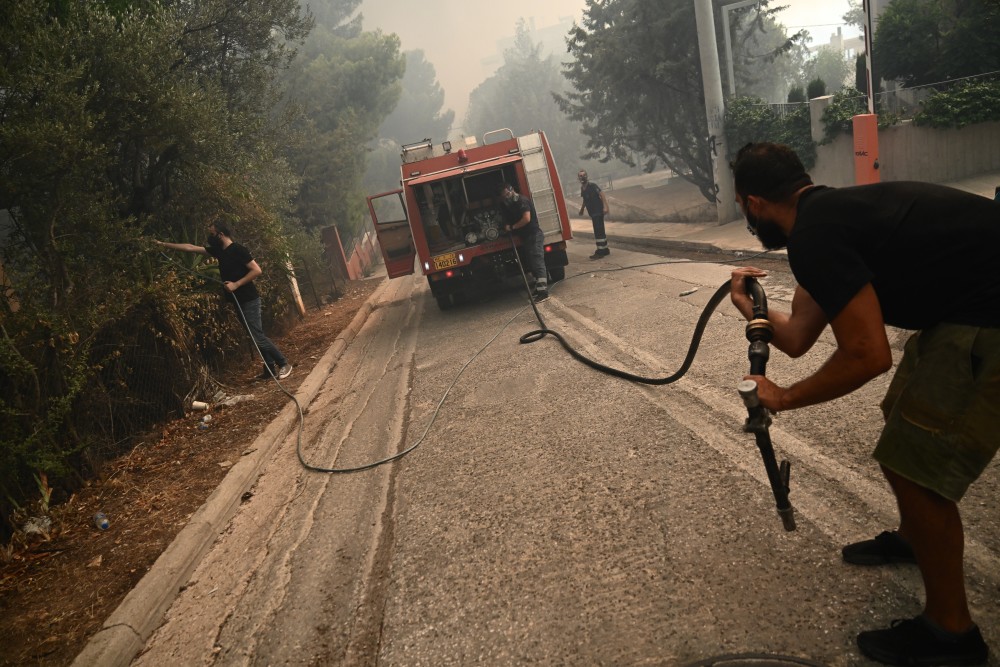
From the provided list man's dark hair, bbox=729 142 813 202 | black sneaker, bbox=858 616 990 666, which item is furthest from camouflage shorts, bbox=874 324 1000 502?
man's dark hair, bbox=729 142 813 202

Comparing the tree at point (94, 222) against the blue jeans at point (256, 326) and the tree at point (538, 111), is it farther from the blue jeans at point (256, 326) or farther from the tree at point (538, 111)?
the tree at point (538, 111)

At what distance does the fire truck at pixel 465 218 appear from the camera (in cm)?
1061

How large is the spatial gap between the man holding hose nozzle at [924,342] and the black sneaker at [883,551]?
1.58ft

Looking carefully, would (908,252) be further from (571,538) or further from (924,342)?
(571,538)

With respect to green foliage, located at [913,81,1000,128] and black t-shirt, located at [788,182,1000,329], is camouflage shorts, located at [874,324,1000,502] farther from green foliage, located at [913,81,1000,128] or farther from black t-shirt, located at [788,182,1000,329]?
green foliage, located at [913,81,1000,128]

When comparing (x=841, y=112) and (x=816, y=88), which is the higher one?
(x=816, y=88)

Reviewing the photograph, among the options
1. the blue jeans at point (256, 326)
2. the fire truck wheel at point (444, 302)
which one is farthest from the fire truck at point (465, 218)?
the blue jeans at point (256, 326)

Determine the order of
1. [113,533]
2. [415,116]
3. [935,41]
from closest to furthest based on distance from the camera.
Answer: [113,533], [935,41], [415,116]

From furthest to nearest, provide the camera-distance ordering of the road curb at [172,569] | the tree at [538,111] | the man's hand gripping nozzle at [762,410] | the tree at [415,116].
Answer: the tree at [415,116]
the tree at [538,111]
the road curb at [172,569]
the man's hand gripping nozzle at [762,410]

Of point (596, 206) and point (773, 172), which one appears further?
point (596, 206)

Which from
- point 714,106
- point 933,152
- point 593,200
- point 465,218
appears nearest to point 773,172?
point 465,218

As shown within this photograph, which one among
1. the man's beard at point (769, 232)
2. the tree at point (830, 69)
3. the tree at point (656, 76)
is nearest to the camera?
the man's beard at point (769, 232)

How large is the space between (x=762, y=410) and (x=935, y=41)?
19133 millimetres

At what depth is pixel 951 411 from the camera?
74.5 inches
